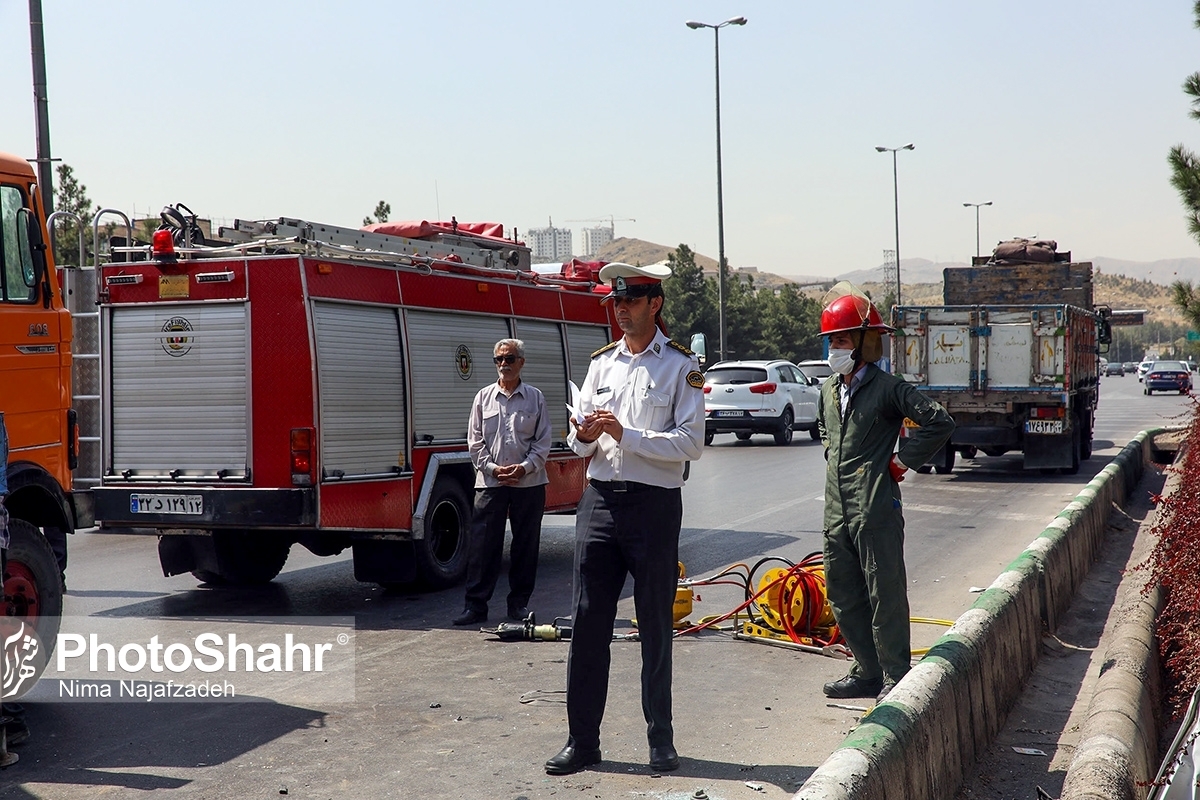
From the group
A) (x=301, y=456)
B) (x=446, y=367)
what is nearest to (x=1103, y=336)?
(x=446, y=367)

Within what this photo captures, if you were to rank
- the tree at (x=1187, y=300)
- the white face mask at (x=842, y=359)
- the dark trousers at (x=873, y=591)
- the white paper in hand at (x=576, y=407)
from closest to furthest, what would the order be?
the white paper in hand at (x=576, y=407)
the dark trousers at (x=873, y=591)
the white face mask at (x=842, y=359)
the tree at (x=1187, y=300)

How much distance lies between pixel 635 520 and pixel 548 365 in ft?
20.6

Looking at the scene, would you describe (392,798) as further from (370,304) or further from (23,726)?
(370,304)

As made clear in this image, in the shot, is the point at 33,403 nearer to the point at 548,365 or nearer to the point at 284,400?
the point at 284,400

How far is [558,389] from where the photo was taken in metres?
11.4

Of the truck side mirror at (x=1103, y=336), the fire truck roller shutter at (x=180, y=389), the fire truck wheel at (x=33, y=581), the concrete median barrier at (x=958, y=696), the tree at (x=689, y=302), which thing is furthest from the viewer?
the tree at (x=689, y=302)

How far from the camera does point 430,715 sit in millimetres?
6020

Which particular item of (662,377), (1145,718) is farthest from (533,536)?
(1145,718)

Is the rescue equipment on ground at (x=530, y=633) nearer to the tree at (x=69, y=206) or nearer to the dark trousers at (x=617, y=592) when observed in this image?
the dark trousers at (x=617, y=592)

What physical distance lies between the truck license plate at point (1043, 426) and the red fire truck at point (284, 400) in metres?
10.7

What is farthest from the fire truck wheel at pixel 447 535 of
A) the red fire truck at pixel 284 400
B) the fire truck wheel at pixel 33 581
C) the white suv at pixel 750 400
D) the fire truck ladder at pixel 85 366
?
the white suv at pixel 750 400

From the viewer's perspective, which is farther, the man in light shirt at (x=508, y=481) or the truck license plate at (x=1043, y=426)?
the truck license plate at (x=1043, y=426)

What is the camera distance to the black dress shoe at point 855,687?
6266mm

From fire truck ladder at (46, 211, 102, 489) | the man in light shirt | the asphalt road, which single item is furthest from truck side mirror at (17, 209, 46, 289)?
the man in light shirt
